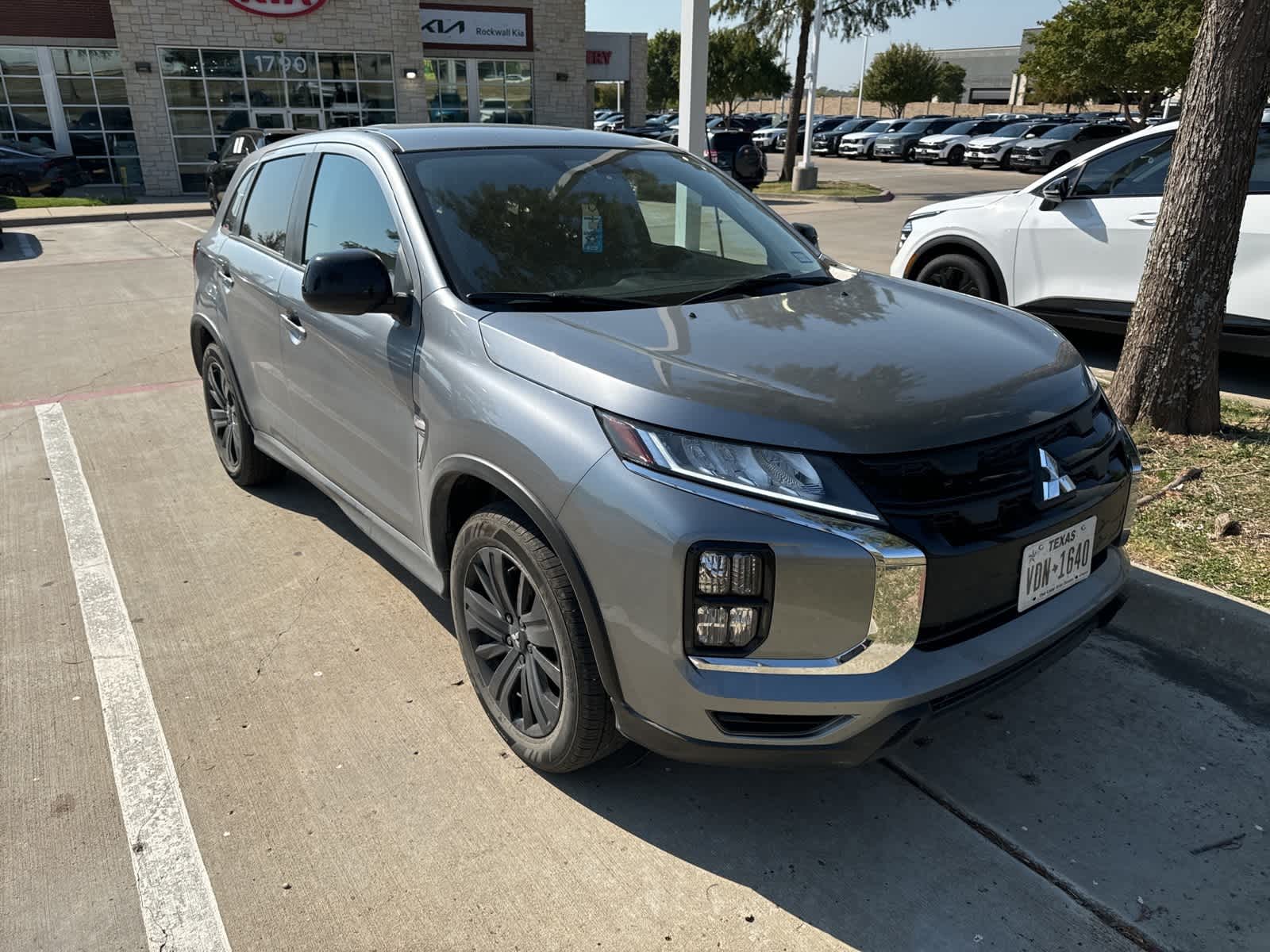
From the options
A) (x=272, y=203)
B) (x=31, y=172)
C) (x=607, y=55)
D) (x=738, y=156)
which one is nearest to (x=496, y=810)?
(x=272, y=203)

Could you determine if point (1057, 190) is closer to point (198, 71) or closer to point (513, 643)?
point (513, 643)

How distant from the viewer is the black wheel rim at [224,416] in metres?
4.89

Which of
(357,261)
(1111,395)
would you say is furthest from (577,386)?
(1111,395)

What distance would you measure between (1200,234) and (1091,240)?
215cm

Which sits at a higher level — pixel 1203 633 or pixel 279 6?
pixel 279 6

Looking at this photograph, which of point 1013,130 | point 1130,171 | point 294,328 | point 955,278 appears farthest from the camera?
point 1013,130

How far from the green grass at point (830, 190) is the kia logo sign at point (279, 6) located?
41.1 ft

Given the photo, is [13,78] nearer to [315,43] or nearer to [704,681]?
[315,43]

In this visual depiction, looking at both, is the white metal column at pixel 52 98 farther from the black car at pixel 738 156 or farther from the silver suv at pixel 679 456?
the silver suv at pixel 679 456

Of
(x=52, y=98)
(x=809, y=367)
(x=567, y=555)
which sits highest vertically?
(x=52, y=98)

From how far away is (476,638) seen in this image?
3.08m

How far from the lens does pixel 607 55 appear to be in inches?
1501

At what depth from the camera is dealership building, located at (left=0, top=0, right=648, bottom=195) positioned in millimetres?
24016

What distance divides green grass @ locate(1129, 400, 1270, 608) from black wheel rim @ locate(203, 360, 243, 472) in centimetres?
415
